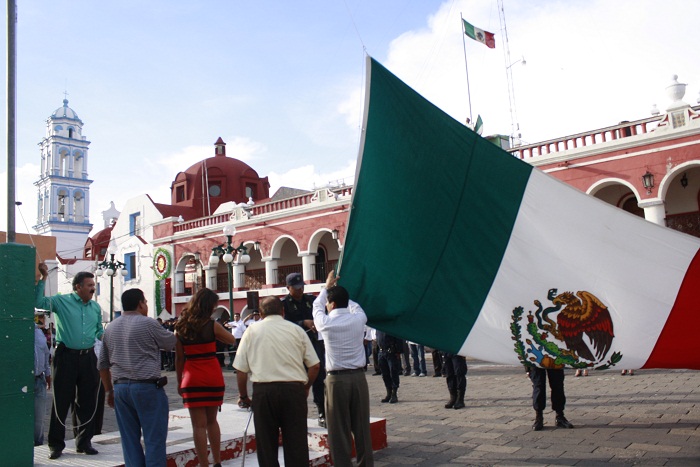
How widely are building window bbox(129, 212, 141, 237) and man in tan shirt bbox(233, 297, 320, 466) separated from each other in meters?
29.4

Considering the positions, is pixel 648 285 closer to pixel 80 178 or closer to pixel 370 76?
pixel 370 76

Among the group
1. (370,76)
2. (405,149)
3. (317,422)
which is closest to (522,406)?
(317,422)

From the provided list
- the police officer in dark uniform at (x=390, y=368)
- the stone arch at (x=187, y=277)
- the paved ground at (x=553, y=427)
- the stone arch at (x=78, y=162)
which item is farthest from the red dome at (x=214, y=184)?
the stone arch at (x=78, y=162)

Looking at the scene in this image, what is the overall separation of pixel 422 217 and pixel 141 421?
2616 mm

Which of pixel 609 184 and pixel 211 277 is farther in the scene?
pixel 211 277

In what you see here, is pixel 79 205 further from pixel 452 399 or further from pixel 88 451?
pixel 88 451

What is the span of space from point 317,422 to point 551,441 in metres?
2.34

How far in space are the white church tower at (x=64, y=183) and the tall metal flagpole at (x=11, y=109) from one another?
56.0 metres

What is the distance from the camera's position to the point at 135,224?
32.2 metres

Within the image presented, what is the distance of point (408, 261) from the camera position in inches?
184

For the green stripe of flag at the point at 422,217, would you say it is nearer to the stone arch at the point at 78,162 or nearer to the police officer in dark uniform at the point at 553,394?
the police officer in dark uniform at the point at 553,394

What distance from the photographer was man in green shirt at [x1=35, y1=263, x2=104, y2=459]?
501 centimetres

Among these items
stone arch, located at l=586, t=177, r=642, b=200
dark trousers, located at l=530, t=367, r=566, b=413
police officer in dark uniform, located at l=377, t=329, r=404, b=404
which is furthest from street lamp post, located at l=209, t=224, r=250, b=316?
dark trousers, located at l=530, t=367, r=566, b=413

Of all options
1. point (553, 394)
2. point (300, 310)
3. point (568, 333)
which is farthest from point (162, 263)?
point (568, 333)
